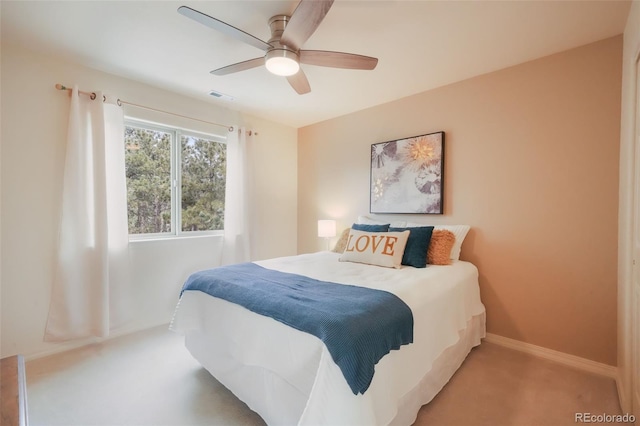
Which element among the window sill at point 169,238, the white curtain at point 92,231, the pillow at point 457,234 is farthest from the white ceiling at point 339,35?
the window sill at point 169,238

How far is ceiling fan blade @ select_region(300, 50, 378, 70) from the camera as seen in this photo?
1859 millimetres

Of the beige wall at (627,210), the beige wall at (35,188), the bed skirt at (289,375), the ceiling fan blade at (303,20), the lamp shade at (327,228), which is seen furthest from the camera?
the lamp shade at (327,228)

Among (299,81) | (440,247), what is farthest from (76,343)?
(440,247)

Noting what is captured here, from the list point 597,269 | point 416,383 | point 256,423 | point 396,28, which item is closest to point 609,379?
point 597,269

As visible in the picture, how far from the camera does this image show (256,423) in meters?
1.58

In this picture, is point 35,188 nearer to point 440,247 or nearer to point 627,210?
point 440,247

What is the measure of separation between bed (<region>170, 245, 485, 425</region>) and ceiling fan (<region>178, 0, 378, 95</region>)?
4.84 feet

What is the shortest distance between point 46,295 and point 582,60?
4.70 m

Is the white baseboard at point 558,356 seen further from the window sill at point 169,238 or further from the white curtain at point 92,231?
the white curtain at point 92,231

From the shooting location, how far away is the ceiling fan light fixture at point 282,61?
1.80m

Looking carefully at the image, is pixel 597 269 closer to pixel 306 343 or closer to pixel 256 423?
pixel 306 343

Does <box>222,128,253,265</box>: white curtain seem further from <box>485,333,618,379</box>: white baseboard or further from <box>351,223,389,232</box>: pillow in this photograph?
<box>485,333,618,379</box>: white baseboard

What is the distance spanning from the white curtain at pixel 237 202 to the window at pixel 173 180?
0.18 m
